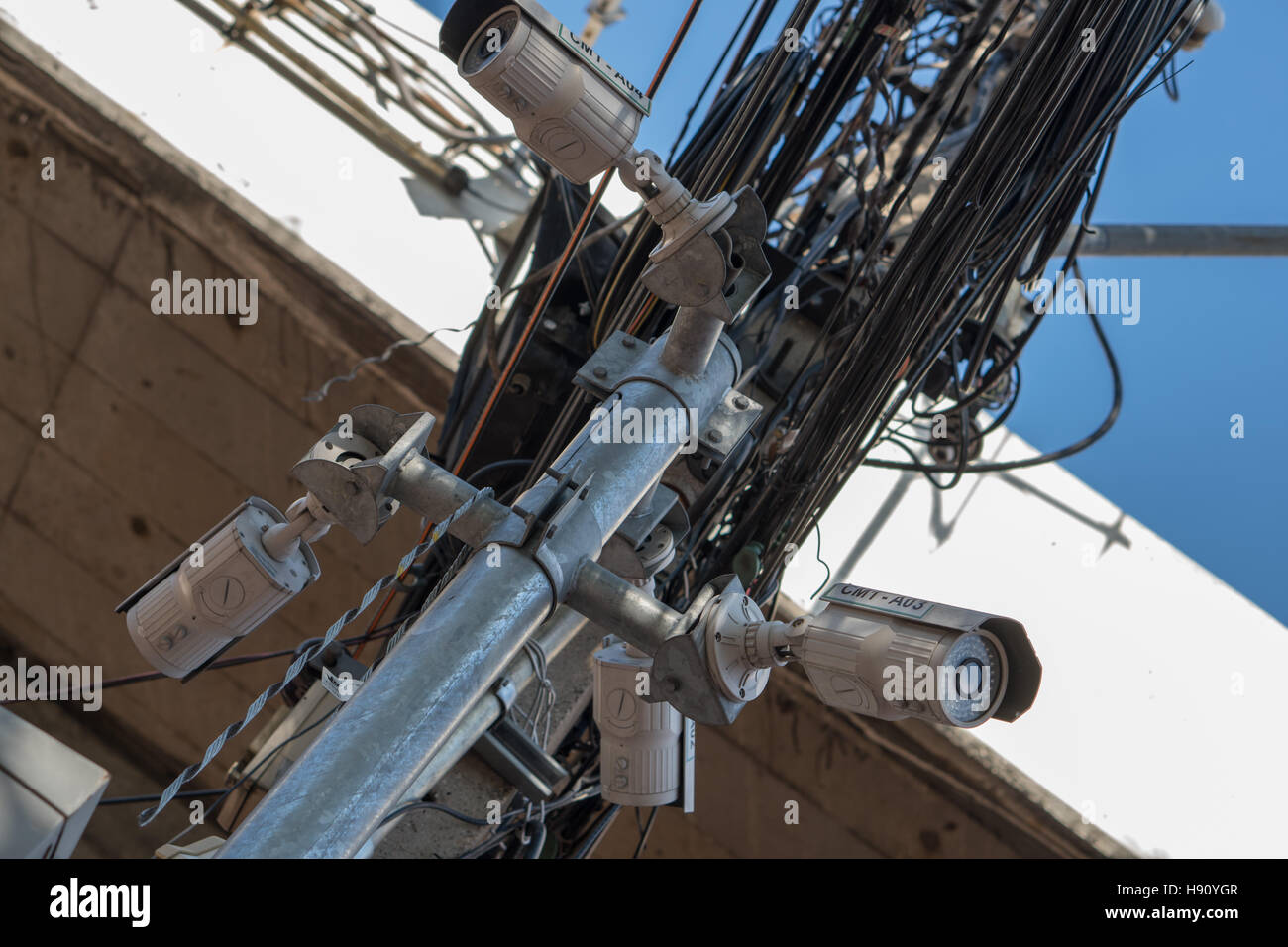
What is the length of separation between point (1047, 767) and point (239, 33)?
5.17 metres

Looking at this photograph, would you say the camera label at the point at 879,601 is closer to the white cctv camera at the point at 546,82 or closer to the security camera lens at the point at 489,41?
the white cctv camera at the point at 546,82

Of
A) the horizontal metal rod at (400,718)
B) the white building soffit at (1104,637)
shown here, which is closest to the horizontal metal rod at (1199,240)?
the white building soffit at (1104,637)

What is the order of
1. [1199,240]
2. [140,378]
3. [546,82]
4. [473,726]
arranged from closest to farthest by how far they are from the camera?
1. [546,82]
2. [473,726]
3. [1199,240]
4. [140,378]

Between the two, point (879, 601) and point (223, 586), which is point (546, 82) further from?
point (223, 586)

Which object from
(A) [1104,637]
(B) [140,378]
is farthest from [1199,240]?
(B) [140,378]

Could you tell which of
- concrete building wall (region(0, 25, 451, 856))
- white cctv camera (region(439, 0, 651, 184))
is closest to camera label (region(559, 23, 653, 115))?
white cctv camera (region(439, 0, 651, 184))

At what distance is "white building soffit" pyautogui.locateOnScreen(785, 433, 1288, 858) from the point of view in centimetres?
471

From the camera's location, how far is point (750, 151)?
2.99m

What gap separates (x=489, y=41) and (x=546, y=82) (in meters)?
0.11

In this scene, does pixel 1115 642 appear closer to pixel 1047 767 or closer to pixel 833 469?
pixel 1047 767

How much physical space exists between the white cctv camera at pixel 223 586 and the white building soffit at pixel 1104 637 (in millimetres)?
2943

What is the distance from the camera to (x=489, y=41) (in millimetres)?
1727
